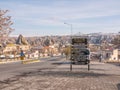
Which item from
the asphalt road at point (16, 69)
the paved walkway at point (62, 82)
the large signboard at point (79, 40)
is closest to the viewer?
the paved walkway at point (62, 82)

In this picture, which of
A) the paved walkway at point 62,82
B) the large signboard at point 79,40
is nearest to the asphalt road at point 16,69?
the paved walkway at point 62,82

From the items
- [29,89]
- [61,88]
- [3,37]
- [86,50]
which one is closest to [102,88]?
[61,88]

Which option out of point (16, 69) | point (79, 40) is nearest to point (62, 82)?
point (79, 40)

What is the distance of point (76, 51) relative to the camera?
30625 millimetres

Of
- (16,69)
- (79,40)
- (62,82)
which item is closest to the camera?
(62,82)

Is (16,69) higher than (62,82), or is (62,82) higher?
(62,82)

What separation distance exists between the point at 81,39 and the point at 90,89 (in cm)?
1222

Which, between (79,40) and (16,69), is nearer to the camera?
(79,40)

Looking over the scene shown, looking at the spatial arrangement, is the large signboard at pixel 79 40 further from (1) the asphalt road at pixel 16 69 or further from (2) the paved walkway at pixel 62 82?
(1) the asphalt road at pixel 16 69

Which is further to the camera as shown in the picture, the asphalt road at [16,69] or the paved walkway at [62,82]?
the asphalt road at [16,69]

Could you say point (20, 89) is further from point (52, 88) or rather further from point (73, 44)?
point (73, 44)

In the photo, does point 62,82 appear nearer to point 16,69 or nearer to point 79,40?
point 79,40

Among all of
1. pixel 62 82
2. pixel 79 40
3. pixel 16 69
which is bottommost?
pixel 16 69

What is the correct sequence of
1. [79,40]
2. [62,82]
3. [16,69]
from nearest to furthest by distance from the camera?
[62,82]
[79,40]
[16,69]
